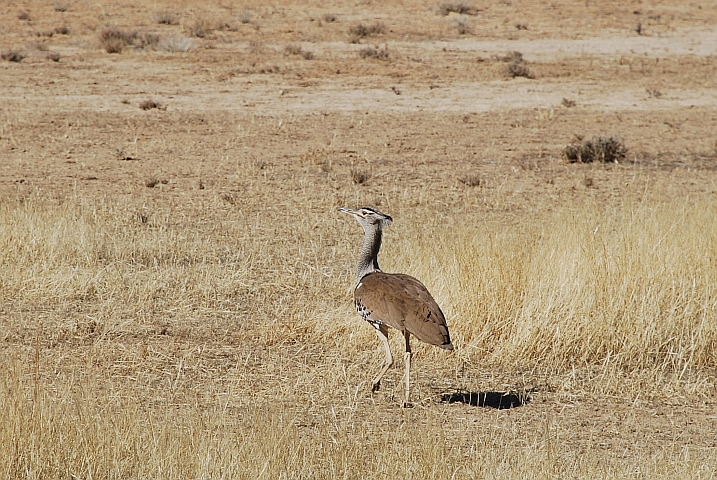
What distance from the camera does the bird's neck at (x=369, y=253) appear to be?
590cm

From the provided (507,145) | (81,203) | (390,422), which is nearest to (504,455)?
(390,422)

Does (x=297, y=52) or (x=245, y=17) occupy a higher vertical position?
(x=245, y=17)

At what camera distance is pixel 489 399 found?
5.80m

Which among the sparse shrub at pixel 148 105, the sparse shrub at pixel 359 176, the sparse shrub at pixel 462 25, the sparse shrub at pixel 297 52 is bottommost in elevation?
the sparse shrub at pixel 148 105

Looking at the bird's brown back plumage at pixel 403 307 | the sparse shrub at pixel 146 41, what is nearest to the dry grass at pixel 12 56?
the sparse shrub at pixel 146 41

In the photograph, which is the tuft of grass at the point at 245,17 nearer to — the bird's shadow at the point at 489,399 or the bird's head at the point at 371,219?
the bird's head at the point at 371,219

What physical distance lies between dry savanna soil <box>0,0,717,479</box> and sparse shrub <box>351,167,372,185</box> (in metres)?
0.03

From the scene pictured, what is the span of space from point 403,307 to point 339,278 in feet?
9.47

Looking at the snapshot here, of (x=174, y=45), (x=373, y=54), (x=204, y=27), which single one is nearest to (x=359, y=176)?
(x=373, y=54)

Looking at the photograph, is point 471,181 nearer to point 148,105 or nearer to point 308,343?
point 308,343

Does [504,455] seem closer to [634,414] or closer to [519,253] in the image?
[634,414]

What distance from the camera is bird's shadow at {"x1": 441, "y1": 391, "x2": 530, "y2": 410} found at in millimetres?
5695

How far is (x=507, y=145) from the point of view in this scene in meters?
14.2

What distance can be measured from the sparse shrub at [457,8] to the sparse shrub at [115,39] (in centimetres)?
1088
